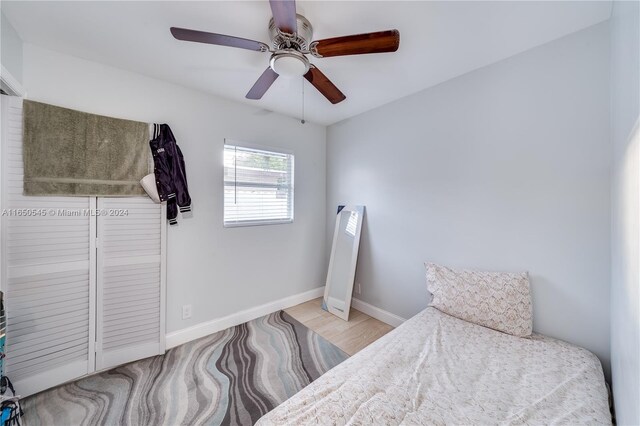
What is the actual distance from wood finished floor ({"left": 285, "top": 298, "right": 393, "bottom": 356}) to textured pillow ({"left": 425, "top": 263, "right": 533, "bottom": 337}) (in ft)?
2.69

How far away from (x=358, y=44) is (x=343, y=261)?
7.75ft

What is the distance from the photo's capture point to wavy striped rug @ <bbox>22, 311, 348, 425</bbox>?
151 centimetres

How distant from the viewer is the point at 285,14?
3.64ft

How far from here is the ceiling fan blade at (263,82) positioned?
1576 millimetres

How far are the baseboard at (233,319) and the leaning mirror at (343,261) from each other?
329mm

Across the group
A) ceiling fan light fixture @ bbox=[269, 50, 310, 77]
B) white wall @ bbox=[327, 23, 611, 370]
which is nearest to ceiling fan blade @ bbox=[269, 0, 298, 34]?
ceiling fan light fixture @ bbox=[269, 50, 310, 77]

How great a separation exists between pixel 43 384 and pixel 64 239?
1.05m

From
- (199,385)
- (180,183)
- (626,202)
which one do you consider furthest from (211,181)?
(626,202)

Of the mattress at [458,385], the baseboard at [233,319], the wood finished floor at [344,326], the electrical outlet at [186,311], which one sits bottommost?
the wood finished floor at [344,326]

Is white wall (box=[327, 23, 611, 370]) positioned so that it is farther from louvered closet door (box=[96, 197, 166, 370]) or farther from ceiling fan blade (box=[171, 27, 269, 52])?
louvered closet door (box=[96, 197, 166, 370])

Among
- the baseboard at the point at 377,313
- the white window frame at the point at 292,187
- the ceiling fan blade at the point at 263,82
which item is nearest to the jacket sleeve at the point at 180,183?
the white window frame at the point at 292,187

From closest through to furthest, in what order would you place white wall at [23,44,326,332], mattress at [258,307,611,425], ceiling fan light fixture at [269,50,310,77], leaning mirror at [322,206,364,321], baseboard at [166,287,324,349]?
mattress at [258,307,611,425] < ceiling fan light fixture at [269,50,310,77] < white wall at [23,44,326,332] < baseboard at [166,287,324,349] < leaning mirror at [322,206,364,321]

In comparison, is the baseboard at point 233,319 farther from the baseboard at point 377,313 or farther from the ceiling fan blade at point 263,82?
the ceiling fan blade at point 263,82

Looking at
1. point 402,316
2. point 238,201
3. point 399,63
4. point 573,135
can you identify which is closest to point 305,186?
point 238,201
